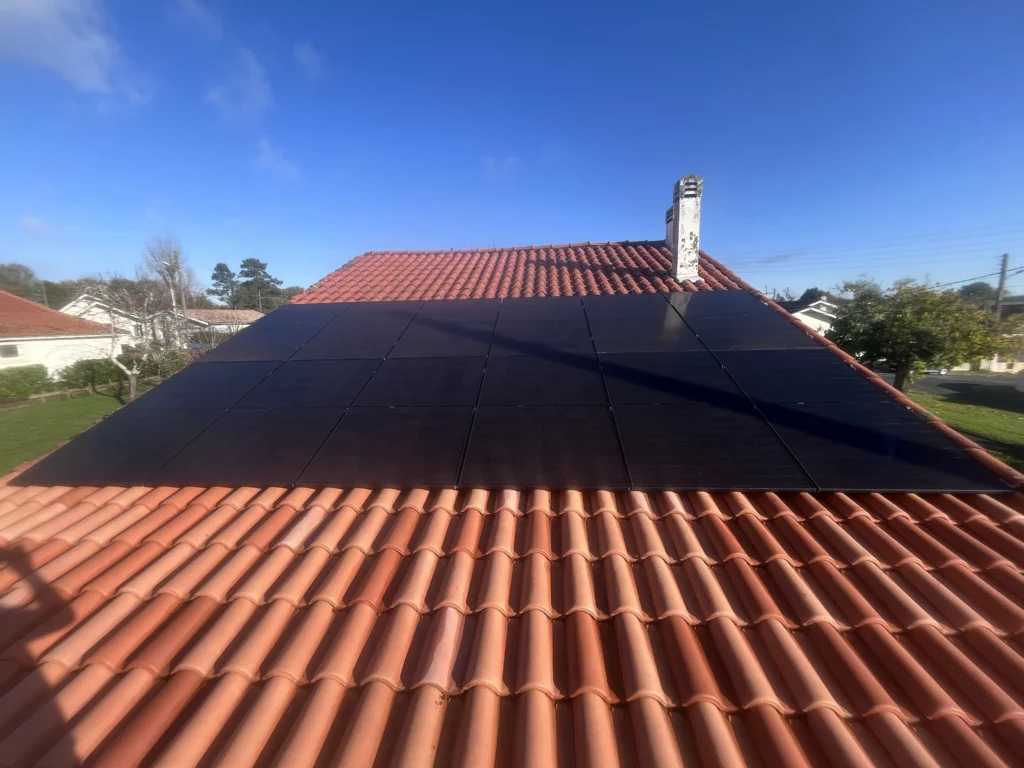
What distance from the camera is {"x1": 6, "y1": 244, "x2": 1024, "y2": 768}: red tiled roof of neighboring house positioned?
1640 mm

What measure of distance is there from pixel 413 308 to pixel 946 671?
6948mm

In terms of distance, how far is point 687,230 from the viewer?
861 centimetres

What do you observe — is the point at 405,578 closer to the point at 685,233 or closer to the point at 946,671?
the point at 946,671

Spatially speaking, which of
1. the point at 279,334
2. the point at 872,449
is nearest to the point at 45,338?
the point at 279,334

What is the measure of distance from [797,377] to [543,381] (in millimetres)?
2728

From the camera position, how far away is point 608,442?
11.9ft

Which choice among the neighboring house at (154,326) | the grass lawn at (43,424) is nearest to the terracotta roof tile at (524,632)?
the grass lawn at (43,424)

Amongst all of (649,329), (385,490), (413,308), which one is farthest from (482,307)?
(385,490)

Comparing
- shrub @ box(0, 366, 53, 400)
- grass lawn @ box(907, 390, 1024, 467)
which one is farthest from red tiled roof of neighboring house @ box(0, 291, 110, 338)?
grass lawn @ box(907, 390, 1024, 467)

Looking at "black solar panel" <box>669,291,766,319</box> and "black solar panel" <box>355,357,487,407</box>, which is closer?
"black solar panel" <box>355,357,487,407</box>

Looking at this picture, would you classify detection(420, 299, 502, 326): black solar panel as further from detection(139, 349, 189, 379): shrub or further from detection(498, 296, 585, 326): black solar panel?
detection(139, 349, 189, 379): shrub

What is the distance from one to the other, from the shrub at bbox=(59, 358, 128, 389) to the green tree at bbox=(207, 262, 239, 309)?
4231 cm

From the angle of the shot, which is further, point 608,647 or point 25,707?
point 608,647

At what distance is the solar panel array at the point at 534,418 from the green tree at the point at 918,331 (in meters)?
20.1
